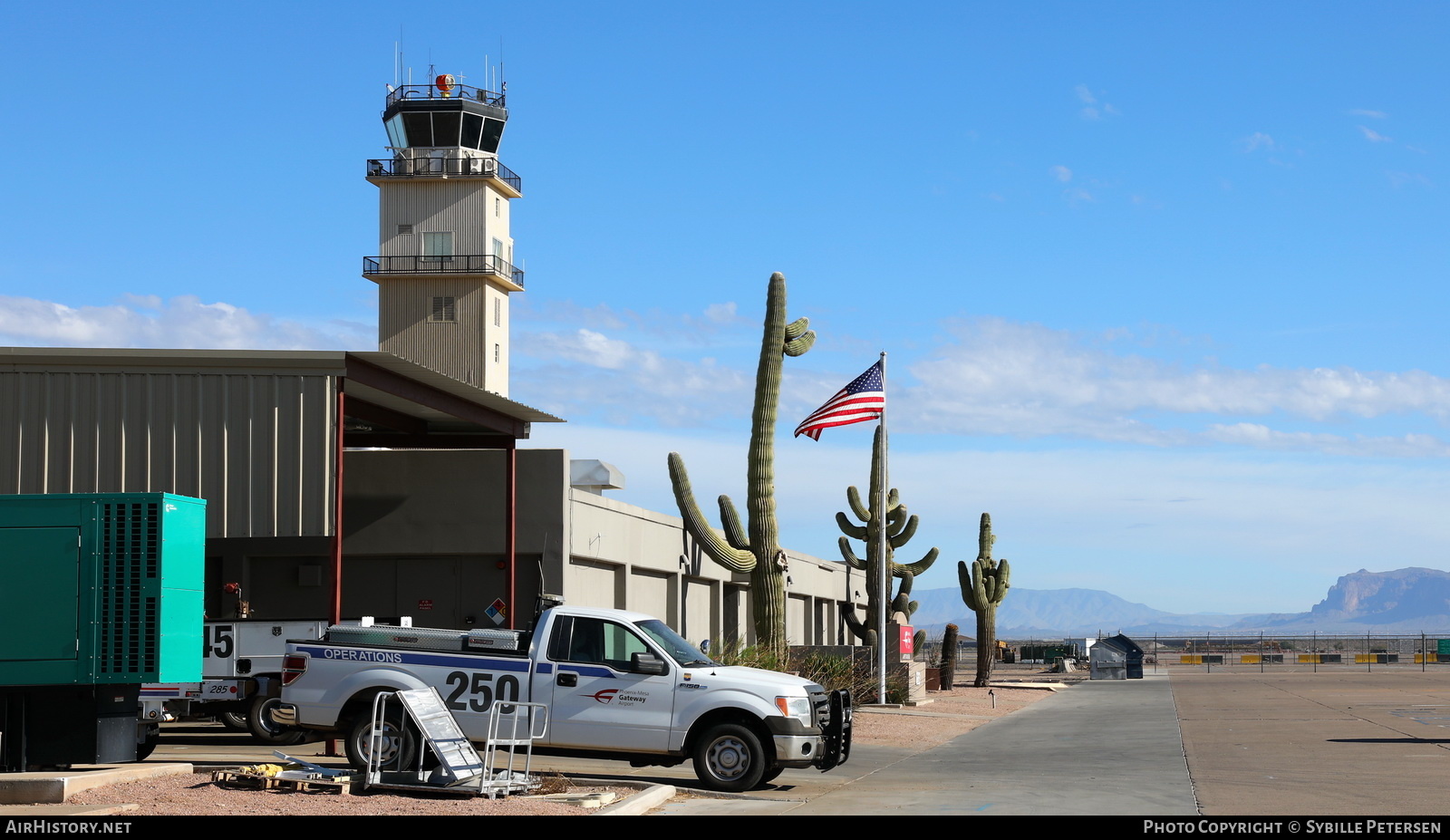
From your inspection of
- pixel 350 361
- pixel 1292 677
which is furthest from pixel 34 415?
pixel 1292 677

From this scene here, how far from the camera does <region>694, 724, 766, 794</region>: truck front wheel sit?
15.4 metres

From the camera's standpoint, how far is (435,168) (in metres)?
63.9

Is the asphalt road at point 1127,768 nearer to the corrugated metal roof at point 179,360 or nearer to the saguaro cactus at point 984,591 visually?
the corrugated metal roof at point 179,360

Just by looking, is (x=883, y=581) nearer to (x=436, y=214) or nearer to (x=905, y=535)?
(x=905, y=535)

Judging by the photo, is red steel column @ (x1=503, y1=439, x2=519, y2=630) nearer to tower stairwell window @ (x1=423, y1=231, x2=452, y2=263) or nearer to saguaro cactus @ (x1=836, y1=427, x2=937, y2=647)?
saguaro cactus @ (x1=836, y1=427, x2=937, y2=647)

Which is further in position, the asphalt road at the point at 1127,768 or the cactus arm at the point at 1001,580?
the cactus arm at the point at 1001,580

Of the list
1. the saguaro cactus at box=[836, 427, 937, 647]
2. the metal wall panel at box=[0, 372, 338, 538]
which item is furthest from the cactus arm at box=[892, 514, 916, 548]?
the metal wall panel at box=[0, 372, 338, 538]

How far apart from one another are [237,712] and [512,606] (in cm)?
801

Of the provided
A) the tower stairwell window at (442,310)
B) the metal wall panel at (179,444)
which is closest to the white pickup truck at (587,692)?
the metal wall panel at (179,444)

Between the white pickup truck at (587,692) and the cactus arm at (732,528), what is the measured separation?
1716 centimetres

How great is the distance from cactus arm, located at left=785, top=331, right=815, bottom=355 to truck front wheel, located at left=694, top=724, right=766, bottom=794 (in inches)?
645

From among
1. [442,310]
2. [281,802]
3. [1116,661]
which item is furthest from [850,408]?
[442,310]

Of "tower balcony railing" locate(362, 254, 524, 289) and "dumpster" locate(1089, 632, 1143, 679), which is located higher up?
"tower balcony railing" locate(362, 254, 524, 289)

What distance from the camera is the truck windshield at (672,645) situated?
16094 millimetres
